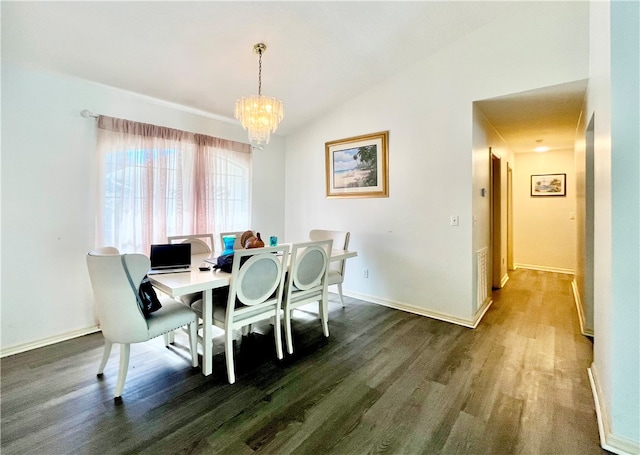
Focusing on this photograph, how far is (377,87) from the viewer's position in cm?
368

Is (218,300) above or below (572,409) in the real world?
above

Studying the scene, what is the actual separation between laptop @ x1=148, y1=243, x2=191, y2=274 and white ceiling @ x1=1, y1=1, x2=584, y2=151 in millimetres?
1682

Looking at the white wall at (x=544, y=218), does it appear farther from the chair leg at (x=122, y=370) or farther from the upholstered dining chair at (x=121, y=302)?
the chair leg at (x=122, y=370)

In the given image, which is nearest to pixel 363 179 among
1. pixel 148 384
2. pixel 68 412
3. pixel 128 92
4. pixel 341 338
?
pixel 341 338

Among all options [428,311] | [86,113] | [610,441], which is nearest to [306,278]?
[428,311]

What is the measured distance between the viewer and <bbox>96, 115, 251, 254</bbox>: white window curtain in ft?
9.69

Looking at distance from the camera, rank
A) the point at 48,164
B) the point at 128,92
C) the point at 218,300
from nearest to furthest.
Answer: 1. the point at 218,300
2. the point at 48,164
3. the point at 128,92

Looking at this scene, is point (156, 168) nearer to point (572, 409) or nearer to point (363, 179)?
point (363, 179)

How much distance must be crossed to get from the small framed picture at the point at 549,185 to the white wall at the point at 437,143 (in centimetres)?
371

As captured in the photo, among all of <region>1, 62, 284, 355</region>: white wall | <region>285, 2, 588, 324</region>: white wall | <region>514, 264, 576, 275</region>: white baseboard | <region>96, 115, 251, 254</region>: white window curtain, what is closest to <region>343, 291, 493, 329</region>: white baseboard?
<region>285, 2, 588, 324</region>: white wall

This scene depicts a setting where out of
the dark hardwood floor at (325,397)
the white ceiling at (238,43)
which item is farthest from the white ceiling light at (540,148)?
the dark hardwood floor at (325,397)

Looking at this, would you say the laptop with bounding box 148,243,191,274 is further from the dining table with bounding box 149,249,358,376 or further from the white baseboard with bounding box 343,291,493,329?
the white baseboard with bounding box 343,291,493,329

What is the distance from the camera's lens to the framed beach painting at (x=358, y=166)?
3678 mm

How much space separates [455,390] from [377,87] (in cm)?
334
